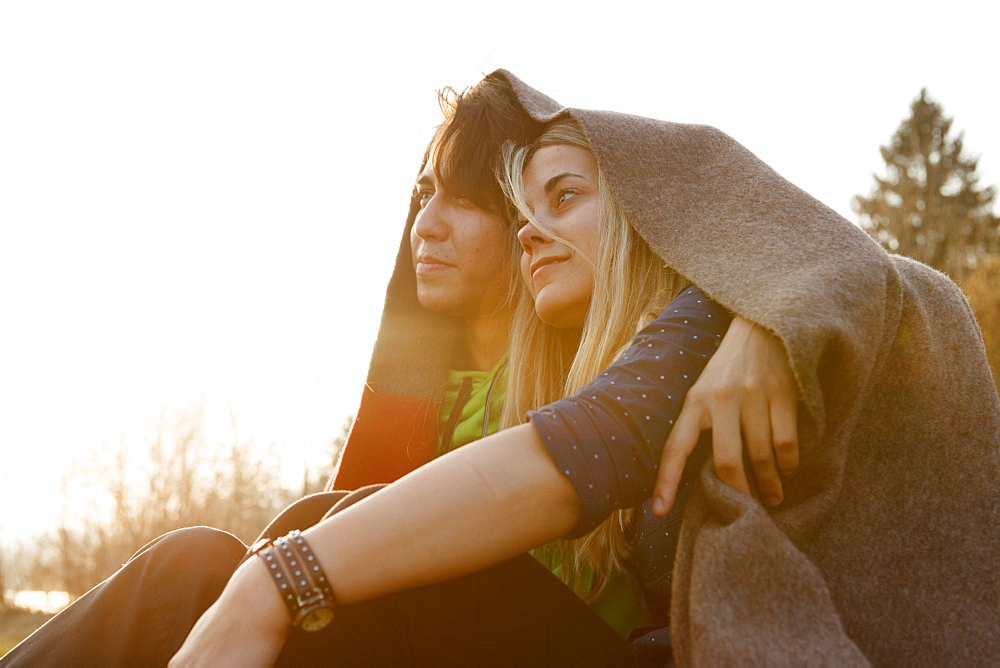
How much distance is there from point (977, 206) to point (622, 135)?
26.1 meters

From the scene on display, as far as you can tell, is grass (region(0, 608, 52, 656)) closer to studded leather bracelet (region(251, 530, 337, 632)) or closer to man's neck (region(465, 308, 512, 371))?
man's neck (region(465, 308, 512, 371))

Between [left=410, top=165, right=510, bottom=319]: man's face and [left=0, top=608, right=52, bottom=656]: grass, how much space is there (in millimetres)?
7700

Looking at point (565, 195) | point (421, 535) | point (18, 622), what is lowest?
point (18, 622)

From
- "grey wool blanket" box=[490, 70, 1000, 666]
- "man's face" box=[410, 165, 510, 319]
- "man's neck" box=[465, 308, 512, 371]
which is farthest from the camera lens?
"man's neck" box=[465, 308, 512, 371]

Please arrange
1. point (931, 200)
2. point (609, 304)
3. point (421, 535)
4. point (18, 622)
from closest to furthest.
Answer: point (421, 535) < point (609, 304) < point (18, 622) < point (931, 200)

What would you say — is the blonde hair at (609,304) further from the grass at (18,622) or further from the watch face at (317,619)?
the grass at (18,622)

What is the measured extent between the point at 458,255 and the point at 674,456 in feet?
5.53

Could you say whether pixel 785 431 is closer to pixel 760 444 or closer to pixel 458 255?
pixel 760 444

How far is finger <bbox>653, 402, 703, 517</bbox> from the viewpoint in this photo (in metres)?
1.31

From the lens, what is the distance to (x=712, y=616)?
3.84 ft

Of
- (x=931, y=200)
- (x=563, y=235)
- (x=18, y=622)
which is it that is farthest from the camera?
(x=931, y=200)

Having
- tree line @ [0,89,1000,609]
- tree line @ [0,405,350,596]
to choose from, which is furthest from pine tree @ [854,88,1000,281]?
tree line @ [0,405,350,596]

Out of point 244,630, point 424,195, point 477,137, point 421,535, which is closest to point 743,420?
point 421,535

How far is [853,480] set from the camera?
58.8 inches
